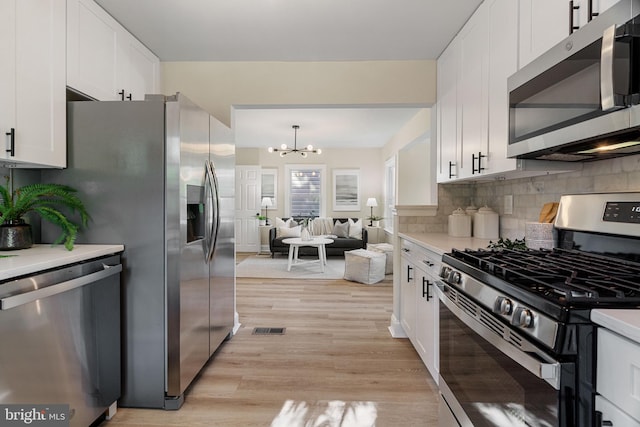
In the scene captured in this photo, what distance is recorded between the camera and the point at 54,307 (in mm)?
1549

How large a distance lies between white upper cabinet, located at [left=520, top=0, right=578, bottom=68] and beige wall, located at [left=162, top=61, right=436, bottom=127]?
146 cm

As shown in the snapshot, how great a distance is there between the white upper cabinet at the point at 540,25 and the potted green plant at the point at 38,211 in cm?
249

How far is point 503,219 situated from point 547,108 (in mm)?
1389

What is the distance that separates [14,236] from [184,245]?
81 centimetres

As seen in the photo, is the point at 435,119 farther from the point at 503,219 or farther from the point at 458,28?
the point at 503,219

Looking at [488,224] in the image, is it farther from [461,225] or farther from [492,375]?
[492,375]

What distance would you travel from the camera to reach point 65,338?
1.62 metres

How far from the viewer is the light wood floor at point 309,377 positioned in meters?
2.02

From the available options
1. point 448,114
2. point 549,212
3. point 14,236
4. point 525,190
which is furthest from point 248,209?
point 549,212

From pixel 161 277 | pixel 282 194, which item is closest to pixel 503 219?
pixel 161 277

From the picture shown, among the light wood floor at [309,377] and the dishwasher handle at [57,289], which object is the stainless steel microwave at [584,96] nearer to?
the light wood floor at [309,377]

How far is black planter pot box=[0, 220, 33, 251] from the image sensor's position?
180 cm

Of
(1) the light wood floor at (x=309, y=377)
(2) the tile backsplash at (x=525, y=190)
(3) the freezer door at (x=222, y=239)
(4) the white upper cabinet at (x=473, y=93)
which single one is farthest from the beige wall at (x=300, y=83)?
Result: (1) the light wood floor at (x=309, y=377)

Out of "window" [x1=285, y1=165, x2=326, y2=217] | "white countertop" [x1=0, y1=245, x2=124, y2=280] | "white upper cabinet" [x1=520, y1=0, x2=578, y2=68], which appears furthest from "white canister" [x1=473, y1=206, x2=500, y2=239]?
"window" [x1=285, y1=165, x2=326, y2=217]
